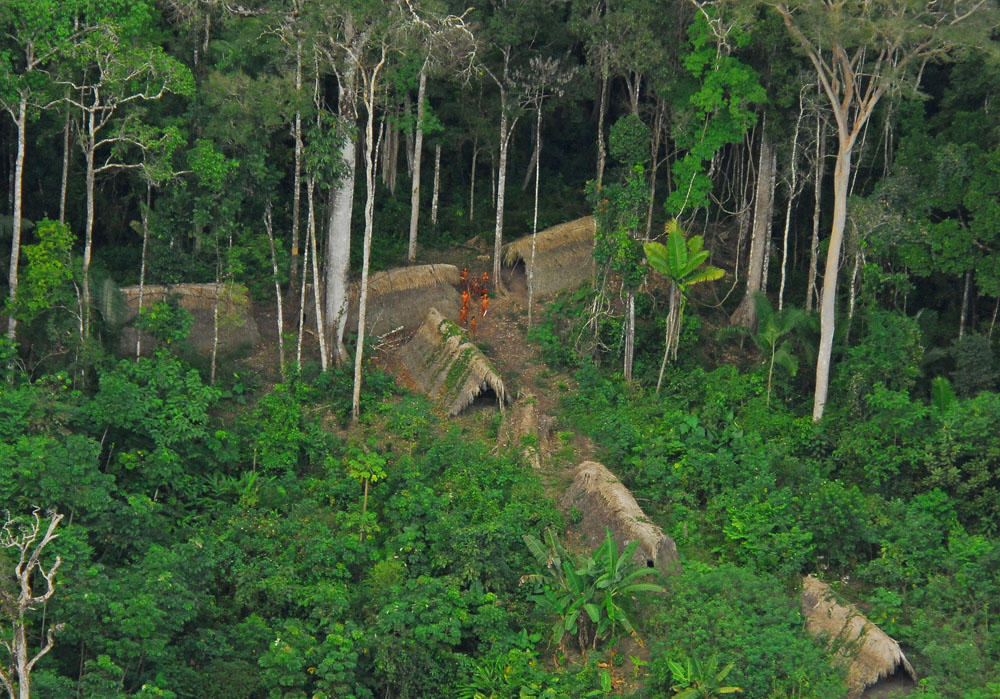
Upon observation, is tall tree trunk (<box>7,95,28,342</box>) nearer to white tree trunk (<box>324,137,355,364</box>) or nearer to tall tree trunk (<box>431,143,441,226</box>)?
white tree trunk (<box>324,137,355,364</box>)

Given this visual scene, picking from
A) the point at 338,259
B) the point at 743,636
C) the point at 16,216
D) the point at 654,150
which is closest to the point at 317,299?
the point at 338,259

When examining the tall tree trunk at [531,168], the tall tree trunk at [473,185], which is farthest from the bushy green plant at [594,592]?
the tall tree trunk at [531,168]

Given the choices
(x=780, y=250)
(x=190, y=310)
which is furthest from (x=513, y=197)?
(x=190, y=310)

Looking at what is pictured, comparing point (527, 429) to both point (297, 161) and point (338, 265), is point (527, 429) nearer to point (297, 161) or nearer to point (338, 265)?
point (338, 265)

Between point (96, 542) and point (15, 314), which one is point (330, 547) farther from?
point (15, 314)

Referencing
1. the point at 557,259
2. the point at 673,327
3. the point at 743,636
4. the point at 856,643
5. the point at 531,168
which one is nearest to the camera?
the point at 743,636

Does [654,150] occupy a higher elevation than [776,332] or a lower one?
higher
